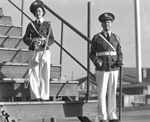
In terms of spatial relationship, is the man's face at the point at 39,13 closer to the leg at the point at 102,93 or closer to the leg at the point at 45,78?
the leg at the point at 45,78

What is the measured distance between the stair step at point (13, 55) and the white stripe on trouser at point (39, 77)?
1439mm

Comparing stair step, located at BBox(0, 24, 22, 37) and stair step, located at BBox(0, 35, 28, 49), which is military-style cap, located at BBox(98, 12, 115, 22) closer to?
stair step, located at BBox(0, 35, 28, 49)

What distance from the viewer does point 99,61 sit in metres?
4.72

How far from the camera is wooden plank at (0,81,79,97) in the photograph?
5137 mm

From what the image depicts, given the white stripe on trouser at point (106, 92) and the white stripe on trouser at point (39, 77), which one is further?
the white stripe on trouser at point (39, 77)

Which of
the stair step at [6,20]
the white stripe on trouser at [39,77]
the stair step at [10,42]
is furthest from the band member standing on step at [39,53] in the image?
the stair step at [6,20]

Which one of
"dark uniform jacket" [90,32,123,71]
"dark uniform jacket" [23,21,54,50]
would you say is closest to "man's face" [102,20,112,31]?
"dark uniform jacket" [90,32,123,71]

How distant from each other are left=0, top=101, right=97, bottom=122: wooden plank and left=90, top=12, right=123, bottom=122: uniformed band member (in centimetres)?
46

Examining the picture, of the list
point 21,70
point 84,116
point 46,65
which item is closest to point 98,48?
point 46,65

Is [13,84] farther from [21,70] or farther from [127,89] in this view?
[127,89]

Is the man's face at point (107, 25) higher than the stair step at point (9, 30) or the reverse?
the reverse

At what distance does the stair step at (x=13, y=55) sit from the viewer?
6.29 metres

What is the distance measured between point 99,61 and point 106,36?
13.8 inches

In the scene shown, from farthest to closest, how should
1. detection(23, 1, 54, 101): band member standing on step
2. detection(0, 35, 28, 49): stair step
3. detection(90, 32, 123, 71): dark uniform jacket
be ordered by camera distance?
detection(0, 35, 28, 49): stair step, detection(23, 1, 54, 101): band member standing on step, detection(90, 32, 123, 71): dark uniform jacket
